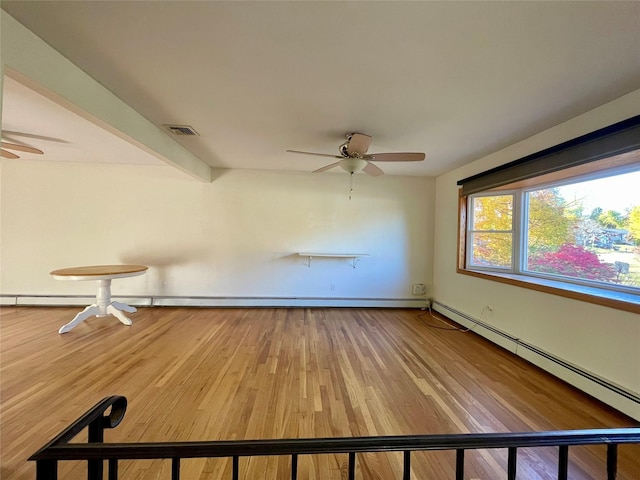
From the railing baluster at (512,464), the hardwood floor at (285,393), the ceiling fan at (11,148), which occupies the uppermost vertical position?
the ceiling fan at (11,148)

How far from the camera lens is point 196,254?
15.3 ft

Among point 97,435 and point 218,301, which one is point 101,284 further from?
point 97,435

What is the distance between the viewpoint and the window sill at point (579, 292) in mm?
2055

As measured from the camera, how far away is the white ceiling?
4.40ft

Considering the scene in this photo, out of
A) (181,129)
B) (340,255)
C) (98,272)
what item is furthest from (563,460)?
(98,272)

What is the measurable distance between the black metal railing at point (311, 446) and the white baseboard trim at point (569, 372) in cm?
202

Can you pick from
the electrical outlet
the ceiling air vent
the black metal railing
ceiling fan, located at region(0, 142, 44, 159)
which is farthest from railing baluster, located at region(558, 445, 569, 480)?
ceiling fan, located at region(0, 142, 44, 159)

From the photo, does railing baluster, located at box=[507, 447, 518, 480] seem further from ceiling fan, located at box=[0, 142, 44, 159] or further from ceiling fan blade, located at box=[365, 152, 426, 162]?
ceiling fan, located at box=[0, 142, 44, 159]

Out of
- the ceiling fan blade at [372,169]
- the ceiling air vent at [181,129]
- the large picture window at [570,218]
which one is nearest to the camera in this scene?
the large picture window at [570,218]

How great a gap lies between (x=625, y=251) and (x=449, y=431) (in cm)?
211

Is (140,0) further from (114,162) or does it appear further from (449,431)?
(114,162)

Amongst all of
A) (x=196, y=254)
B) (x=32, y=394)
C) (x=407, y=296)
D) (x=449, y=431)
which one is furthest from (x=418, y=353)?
(x=196, y=254)

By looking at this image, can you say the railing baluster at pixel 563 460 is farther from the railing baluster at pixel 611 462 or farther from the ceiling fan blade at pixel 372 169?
the ceiling fan blade at pixel 372 169

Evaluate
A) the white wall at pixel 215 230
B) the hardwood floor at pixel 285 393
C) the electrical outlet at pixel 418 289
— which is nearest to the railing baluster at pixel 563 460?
the hardwood floor at pixel 285 393
